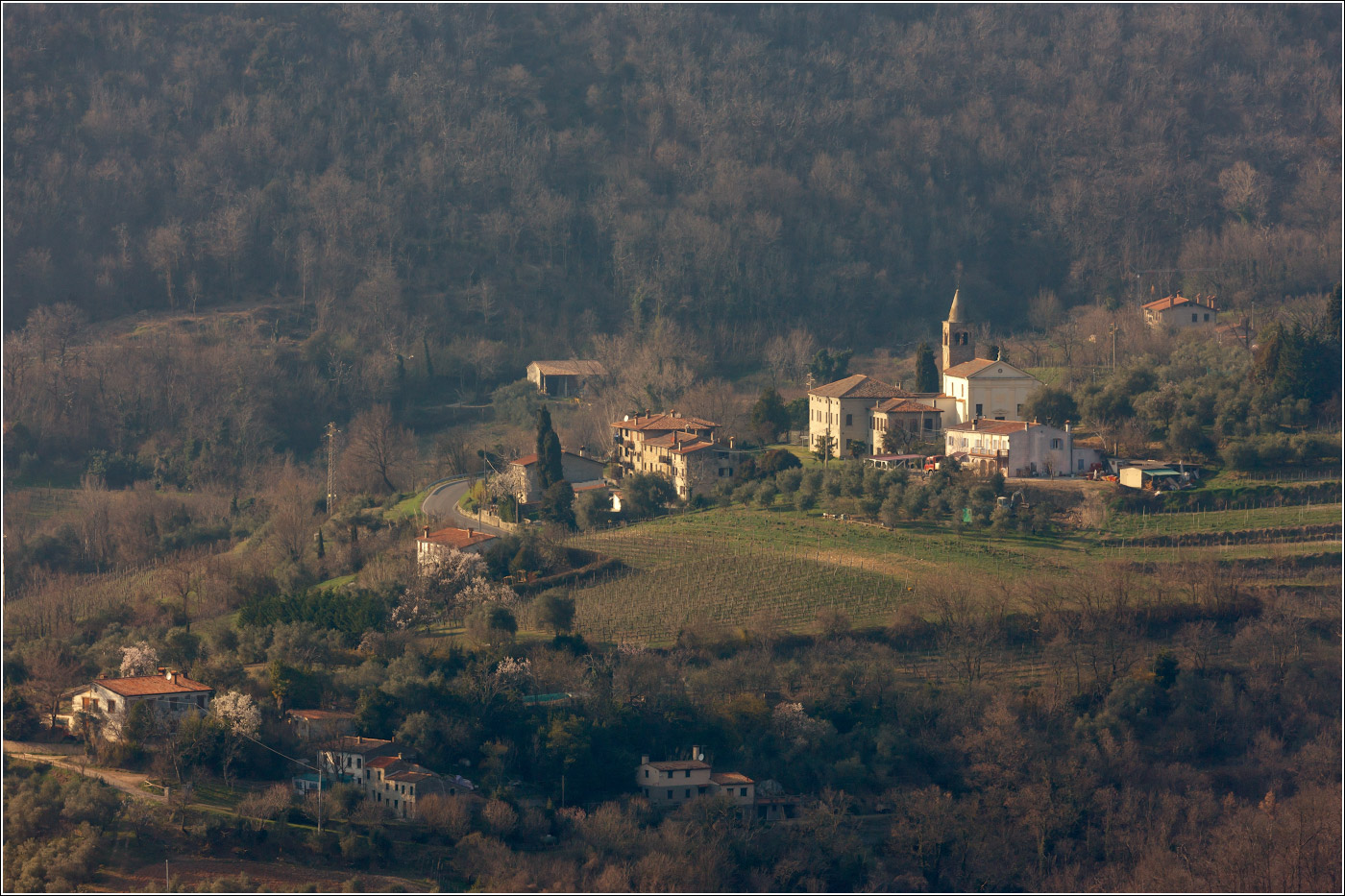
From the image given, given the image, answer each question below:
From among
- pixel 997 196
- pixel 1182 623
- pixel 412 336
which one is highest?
pixel 997 196

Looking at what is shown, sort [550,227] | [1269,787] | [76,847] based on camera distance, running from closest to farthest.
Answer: [76,847] → [1269,787] → [550,227]

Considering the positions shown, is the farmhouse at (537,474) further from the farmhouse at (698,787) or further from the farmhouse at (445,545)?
the farmhouse at (698,787)

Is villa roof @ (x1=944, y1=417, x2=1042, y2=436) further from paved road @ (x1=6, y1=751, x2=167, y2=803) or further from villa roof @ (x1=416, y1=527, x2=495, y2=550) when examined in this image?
paved road @ (x1=6, y1=751, x2=167, y2=803)

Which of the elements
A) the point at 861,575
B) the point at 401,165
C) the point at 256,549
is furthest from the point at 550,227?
the point at 861,575

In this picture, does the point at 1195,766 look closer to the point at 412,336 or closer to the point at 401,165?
the point at 412,336

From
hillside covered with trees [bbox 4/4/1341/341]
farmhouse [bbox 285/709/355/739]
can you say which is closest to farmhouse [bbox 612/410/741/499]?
farmhouse [bbox 285/709/355/739]

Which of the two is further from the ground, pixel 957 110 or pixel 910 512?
pixel 957 110
